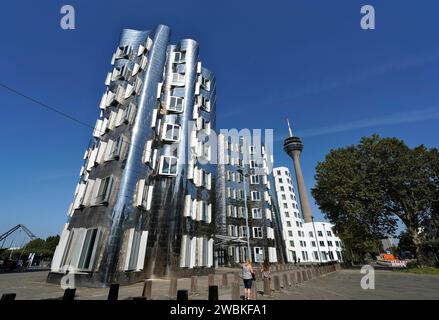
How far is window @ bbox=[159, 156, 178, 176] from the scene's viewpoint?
21009 mm

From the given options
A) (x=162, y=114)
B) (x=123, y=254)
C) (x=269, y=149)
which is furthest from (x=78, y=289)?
(x=269, y=149)

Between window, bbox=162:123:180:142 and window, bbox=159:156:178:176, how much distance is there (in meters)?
2.01

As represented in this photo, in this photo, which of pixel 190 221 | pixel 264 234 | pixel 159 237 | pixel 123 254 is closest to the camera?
pixel 123 254

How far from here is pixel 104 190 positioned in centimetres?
1669

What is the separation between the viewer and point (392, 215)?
2923cm

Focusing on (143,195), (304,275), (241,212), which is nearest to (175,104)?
(143,195)

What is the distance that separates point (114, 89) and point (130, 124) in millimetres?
7083

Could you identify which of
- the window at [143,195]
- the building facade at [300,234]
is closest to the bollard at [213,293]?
the window at [143,195]

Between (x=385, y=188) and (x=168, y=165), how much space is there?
27.2m

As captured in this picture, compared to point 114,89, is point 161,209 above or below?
below

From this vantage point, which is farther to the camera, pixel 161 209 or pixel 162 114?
pixel 162 114

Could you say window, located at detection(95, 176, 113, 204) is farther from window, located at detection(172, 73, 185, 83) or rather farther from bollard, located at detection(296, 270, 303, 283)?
bollard, located at detection(296, 270, 303, 283)

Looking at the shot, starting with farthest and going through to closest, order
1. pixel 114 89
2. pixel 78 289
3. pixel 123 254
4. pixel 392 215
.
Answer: pixel 392 215
pixel 114 89
pixel 123 254
pixel 78 289
